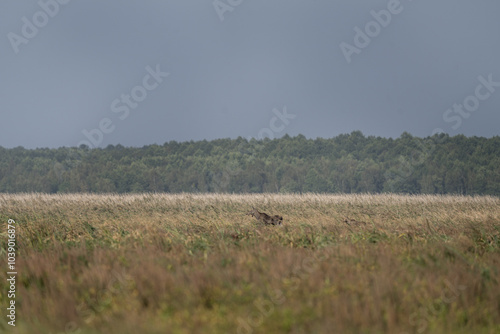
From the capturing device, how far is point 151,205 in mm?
26500

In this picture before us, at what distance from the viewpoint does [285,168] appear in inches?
3260

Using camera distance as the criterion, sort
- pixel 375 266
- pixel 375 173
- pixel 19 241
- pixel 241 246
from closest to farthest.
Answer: pixel 375 266 → pixel 241 246 → pixel 19 241 → pixel 375 173

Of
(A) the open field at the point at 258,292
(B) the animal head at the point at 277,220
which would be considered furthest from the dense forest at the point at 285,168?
(A) the open field at the point at 258,292

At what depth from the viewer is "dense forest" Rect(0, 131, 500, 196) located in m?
72.4

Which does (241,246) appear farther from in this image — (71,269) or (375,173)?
(375,173)

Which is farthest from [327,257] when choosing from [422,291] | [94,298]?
[94,298]

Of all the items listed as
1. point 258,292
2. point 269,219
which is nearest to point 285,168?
point 269,219

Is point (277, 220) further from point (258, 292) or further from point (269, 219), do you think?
point (258, 292)

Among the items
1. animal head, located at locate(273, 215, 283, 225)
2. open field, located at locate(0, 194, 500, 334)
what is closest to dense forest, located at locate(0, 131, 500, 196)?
animal head, located at locate(273, 215, 283, 225)

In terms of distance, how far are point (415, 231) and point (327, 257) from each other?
550cm

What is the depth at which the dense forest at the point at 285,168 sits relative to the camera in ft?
238

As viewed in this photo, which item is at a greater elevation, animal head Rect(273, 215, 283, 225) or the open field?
the open field

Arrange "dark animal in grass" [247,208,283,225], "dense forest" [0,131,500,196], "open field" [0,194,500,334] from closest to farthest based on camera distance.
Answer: "open field" [0,194,500,334] → "dark animal in grass" [247,208,283,225] → "dense forest" [0,131,500,196]

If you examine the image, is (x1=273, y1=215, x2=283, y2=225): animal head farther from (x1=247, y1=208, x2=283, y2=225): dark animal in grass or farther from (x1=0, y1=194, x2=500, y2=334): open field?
(x1=0, y1=194, x2=500, y2=334): open field
